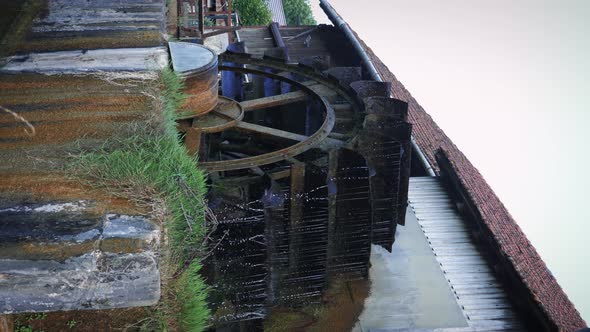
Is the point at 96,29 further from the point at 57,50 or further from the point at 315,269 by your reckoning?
the point at 315,269

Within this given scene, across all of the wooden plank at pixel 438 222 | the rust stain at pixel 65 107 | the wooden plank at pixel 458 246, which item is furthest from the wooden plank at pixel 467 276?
the rust stain at pixel 65 107

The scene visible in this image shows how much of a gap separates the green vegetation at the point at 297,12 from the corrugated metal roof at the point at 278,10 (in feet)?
0.99

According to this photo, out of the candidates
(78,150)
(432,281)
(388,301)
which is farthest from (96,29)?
(432,281)

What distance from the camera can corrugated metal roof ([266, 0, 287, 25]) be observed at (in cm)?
3506

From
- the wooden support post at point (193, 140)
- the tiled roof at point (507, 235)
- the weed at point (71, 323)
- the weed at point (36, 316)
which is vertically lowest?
the tiled roof at point (507, 235)

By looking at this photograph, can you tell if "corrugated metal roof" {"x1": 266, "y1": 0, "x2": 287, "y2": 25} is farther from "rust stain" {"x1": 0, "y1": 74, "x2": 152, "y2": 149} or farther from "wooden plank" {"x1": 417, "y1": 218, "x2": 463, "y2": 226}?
"rust stain" {"x1": 0, "y1": 74, "x2": 152, "y2": 149}

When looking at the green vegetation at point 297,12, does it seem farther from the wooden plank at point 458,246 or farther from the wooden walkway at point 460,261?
the wooden plank at point 458,246

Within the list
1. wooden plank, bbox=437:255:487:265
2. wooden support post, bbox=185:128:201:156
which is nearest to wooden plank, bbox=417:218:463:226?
wooden plank, bbox=437:255:487:265

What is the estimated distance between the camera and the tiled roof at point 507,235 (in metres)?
9.65

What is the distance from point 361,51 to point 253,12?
1367 cm

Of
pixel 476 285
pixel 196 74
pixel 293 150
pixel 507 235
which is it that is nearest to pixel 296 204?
pixel 293 150

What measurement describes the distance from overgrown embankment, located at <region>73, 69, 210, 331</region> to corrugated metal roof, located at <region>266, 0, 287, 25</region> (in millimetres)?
32289

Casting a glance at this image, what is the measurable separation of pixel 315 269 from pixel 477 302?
3060mm

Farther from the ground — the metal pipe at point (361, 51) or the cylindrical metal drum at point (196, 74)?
the cylindrical metal drum at point (196, 74)
